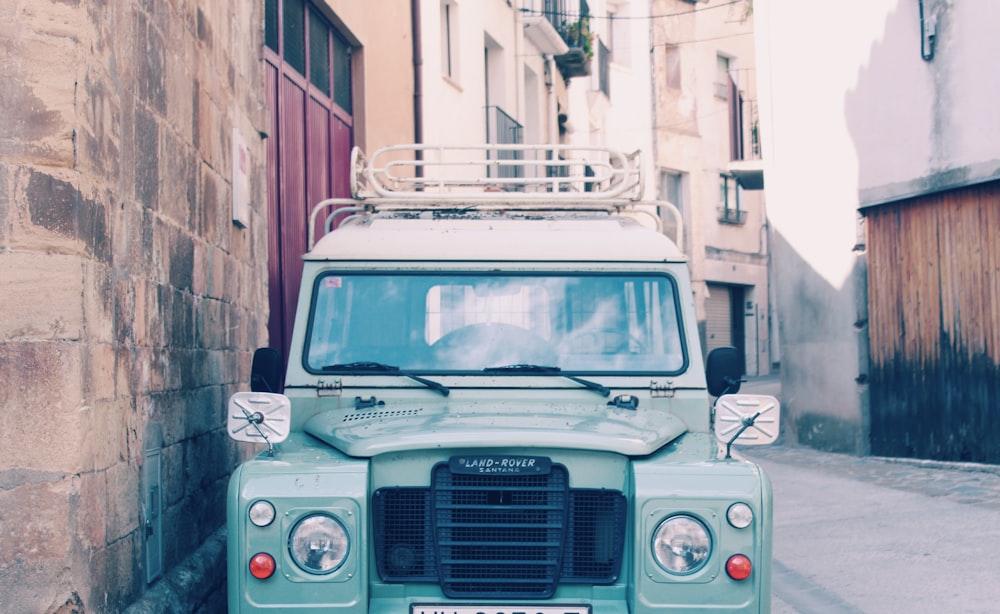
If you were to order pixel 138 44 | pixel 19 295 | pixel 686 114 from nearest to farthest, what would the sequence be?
pixel 19 295
pixel 138 44
pixel 686 114

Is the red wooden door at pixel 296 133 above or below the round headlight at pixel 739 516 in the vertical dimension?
above

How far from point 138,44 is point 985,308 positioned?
850cm

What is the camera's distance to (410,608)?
4.04m

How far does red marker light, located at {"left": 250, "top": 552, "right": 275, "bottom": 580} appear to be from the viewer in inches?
155

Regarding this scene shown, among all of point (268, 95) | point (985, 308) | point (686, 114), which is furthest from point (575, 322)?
point (686, 114)

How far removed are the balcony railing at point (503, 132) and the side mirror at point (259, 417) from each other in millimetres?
13623

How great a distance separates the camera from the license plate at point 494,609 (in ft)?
13.2

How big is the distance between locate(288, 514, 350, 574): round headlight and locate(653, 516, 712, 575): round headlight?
1.04m

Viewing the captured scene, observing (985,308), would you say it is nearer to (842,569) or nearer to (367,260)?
(842,569)

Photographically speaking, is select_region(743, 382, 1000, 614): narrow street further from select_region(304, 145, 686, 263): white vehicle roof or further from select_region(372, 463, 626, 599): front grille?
select_region(372, 463, 626, 599): front grille

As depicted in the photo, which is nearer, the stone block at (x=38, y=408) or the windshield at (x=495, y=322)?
the stone block at (x=38, y=408)

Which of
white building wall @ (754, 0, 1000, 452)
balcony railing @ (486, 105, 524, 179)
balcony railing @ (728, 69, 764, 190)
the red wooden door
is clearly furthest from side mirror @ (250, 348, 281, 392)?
balcony railing @ (486, 105, 524, 179)

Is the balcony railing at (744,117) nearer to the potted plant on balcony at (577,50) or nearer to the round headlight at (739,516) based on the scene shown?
the potted plant on balcony at (577,50)

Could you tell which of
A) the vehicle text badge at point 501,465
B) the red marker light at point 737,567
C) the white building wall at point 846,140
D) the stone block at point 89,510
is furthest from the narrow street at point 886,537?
the stone block at point 89,510
